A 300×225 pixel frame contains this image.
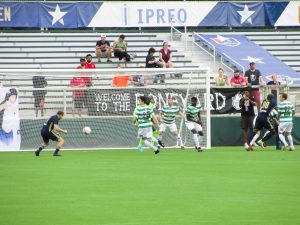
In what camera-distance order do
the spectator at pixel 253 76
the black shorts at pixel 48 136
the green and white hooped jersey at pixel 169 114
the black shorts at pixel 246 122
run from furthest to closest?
the spectator at pixel 253 76 → the black shorts at pixel 246 122 → the green and white hooped jersey at pixel 169 114 → the black shorts at pixel 48 136

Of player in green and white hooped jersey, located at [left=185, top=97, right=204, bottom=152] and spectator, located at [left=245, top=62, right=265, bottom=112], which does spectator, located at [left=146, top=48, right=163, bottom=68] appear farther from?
player in green and white hooped jersey, located at [left=185, top=97, right=204, bottom=152]

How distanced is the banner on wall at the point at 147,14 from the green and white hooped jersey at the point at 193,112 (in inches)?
344

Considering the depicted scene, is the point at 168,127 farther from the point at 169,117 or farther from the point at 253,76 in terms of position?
the point at 253,76

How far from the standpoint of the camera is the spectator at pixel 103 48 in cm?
3609

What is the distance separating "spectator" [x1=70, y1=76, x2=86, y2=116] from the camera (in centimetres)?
3216

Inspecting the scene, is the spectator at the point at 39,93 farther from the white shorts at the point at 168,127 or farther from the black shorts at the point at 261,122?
→ the black shorts at the point at 261,122

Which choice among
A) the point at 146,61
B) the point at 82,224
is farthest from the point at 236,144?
the point at 82,224

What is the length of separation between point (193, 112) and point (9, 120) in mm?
Result: 5947

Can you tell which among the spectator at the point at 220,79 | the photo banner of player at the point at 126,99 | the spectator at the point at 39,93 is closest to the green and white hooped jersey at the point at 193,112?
the photo banner of player at the point at 126,99

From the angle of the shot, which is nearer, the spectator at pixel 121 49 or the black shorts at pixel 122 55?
the spectator at pixel 121 49

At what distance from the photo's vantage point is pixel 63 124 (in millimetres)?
31891

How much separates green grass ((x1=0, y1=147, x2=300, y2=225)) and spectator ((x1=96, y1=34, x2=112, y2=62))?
951 cm

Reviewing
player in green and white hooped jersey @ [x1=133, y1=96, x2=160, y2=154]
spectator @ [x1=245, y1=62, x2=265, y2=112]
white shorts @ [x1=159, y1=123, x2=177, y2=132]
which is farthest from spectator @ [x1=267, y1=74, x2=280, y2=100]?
player in green and white hooped jersey @ [x1=133, y1=96, x2=160, y2=154]

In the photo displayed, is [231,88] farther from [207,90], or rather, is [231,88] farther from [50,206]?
[50,206]
